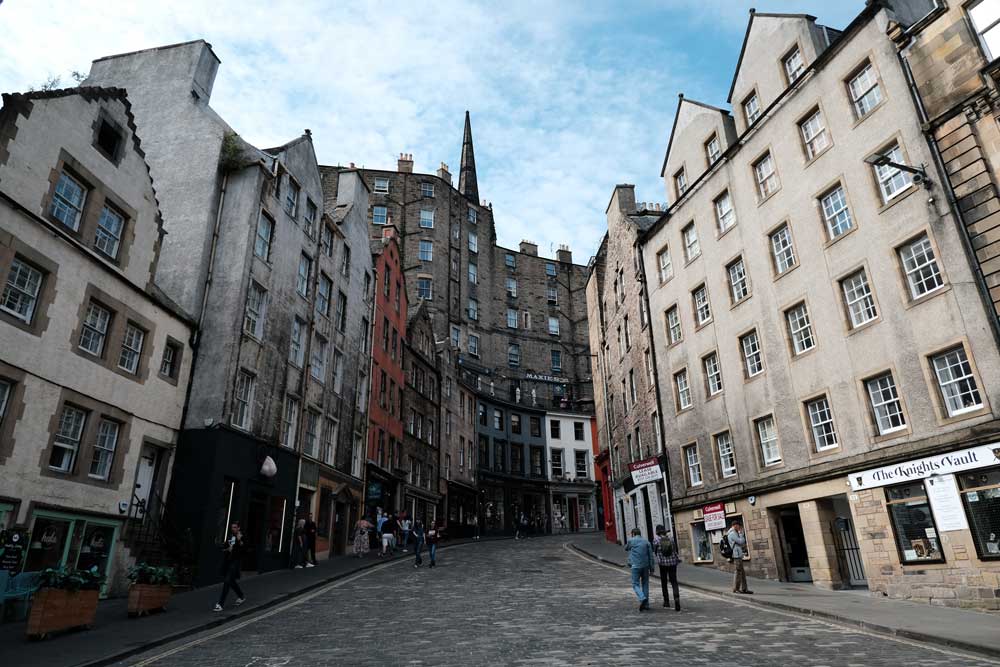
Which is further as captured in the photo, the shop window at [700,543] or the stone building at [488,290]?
the stone building at [488,290]

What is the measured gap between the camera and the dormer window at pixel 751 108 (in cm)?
2300

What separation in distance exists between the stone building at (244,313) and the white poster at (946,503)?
62.0 ft

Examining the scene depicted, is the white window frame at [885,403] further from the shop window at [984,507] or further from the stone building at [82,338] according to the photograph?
the stone building at [82,338]

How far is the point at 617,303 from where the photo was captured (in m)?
35.5

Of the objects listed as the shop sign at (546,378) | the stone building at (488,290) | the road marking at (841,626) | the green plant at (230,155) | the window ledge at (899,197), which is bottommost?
the road marking at (841,626)

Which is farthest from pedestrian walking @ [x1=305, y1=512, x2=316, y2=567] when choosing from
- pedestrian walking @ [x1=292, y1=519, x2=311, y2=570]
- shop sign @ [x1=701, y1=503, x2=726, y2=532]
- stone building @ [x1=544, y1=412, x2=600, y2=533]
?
stone building @ [x1=544, y1=412, x2=600, y2=533]

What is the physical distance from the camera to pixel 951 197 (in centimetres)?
1507

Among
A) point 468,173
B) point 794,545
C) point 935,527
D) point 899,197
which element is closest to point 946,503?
point 935,527

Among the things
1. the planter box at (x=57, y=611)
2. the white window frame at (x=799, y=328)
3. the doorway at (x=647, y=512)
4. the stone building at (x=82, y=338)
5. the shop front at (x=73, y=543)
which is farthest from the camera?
the doorway at (x=647, y=512)

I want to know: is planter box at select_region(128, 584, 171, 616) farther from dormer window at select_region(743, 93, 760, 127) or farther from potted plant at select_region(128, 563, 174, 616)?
dormer window at select_region(743, 93, 760, 127)

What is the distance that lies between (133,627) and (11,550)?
10.5 ft

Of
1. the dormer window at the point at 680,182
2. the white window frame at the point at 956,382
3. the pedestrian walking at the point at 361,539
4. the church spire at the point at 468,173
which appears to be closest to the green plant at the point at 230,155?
the pedestrian walking at the point at 361,539

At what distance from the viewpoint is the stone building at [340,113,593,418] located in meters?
57.1

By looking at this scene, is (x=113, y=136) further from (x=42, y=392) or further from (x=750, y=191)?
(x=750, y=191)
